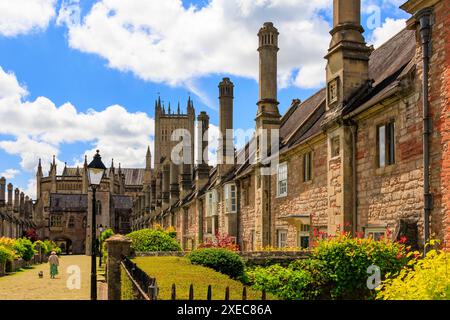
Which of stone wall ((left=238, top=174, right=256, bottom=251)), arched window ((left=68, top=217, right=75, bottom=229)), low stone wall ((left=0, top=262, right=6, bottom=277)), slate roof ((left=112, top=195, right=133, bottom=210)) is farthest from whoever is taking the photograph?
slate roof ((left=112, top=195, right=133, bottom=210))

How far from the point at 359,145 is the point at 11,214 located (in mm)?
74360

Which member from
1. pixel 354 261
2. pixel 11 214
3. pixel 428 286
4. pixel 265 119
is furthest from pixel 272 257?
pixel 11 214

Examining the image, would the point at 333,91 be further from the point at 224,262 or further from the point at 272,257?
the point at 224,262

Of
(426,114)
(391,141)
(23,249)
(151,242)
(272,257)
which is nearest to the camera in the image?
(426,114)

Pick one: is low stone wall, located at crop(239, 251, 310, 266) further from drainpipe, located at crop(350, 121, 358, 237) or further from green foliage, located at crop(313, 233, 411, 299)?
green foliage, located at crop(313, 233, 411, 299)

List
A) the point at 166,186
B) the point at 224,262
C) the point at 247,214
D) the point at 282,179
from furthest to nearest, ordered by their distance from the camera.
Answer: the point at 166,186, the point at 247,214, the point at 282,179, the point at 224,262

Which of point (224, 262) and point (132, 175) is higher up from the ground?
point (132, 175)

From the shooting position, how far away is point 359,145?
54.0 ft

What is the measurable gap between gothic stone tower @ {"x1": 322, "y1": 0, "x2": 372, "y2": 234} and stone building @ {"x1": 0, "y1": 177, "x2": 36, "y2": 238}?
6058cm

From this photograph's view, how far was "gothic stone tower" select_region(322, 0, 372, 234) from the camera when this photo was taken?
17.0 meters

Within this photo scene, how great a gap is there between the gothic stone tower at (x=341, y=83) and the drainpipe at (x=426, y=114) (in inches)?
156

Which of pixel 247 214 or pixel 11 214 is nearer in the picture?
pixel 247 214

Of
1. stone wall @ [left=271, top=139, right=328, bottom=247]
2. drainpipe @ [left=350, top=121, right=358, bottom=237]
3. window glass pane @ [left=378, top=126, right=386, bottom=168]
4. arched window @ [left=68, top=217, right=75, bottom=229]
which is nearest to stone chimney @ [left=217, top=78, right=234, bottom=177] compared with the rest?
stone wall @ [left=271, top=139, right=328, bottom=247]
